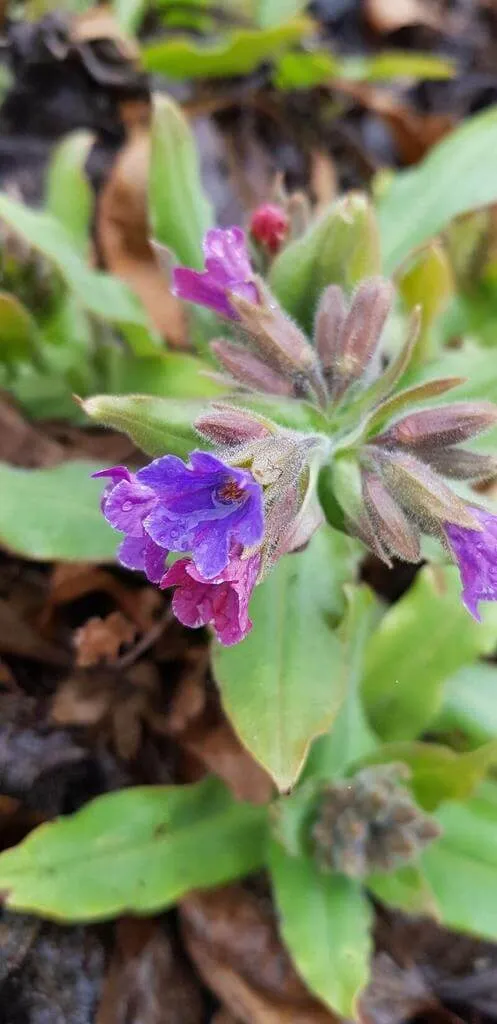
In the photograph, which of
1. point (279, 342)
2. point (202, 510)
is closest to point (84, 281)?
point (279, 342)

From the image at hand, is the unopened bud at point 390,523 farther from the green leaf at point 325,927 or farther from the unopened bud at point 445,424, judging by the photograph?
the green leaf at point 325,927

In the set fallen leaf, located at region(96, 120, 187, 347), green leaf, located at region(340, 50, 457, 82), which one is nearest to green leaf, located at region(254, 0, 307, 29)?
green leaf, located at region(340, 50, 457, 82)

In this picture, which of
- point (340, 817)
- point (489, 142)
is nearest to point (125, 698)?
point (340, 817)

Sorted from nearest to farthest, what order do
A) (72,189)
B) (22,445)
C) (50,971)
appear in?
(50,971)
(22,445)
(72,189)

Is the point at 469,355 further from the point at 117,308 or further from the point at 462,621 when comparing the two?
the point at 117,308

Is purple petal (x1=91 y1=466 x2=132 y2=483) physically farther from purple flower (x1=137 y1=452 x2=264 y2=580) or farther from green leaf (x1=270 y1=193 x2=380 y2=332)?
green leaf (x1=270 y1=193 x2=380 y2=332)

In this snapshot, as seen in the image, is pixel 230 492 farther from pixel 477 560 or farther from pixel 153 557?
pixel 477 560

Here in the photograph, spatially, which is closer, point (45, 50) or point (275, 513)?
A: point (275, 513)
